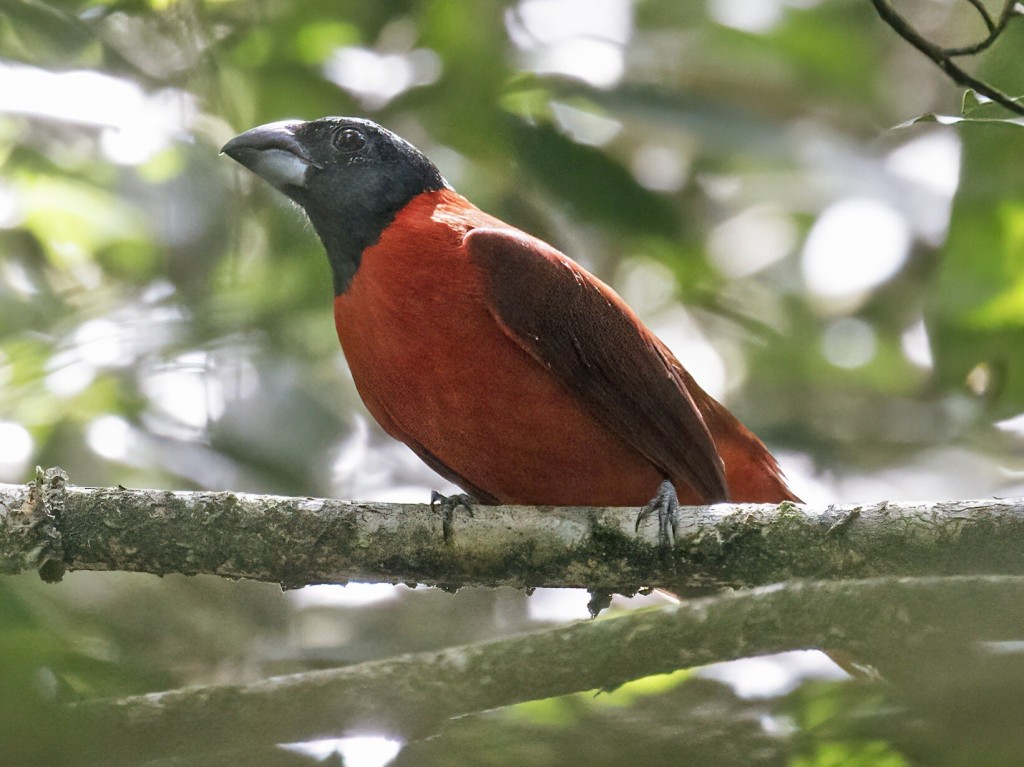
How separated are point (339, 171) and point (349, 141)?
0.37ft

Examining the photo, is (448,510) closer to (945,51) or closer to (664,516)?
(664,516)

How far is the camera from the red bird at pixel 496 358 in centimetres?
299

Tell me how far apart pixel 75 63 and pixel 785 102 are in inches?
140

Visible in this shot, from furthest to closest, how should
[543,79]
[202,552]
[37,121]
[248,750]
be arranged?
[37,121] < [543,79] < [202,552] < [248,750]

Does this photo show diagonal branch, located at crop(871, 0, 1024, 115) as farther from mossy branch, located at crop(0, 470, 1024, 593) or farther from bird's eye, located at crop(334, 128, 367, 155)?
bird's eye, located at crop(334, 128, 367, 155)

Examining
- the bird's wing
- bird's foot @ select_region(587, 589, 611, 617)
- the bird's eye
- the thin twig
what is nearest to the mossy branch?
bird's foot @ select_region(587, 589, 611, 617)

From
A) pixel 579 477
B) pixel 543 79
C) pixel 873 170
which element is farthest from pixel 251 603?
pixel 873 170

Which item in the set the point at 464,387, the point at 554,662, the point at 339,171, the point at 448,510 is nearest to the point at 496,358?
the point at 464,387

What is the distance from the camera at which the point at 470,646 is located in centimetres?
275

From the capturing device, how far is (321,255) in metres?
4.31

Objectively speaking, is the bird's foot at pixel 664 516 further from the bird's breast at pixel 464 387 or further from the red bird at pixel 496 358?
the bird's breast at pixel 464 387

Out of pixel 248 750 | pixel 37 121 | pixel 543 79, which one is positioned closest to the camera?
pixel 248 750

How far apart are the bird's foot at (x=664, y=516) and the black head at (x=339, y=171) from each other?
111 centimetres

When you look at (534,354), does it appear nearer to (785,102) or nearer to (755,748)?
(755,748)
